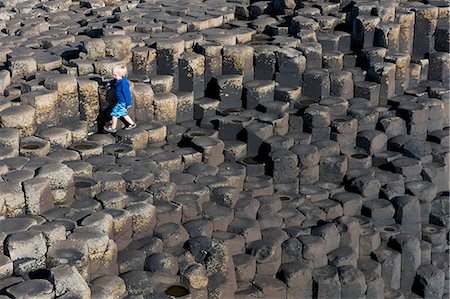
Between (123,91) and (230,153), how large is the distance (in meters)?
1.92

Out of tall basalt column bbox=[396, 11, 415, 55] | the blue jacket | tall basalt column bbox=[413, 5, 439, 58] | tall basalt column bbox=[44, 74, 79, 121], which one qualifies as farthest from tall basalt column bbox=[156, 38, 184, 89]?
tall basalt column bbox=[413, 5, 439, 58]

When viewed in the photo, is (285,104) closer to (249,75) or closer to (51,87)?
(249,75)

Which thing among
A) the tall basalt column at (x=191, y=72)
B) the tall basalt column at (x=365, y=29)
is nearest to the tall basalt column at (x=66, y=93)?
the tall basalt column at (x=191, y=72)

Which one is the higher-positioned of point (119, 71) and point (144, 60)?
point (119, 71)

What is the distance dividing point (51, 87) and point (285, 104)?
3792mm

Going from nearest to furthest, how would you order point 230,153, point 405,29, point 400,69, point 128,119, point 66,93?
point 66,93, point 128,119, point 230,153, point 400,69, point 405,29

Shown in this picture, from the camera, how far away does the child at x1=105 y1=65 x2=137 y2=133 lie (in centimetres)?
1323

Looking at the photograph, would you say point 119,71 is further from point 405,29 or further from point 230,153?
point 405,29

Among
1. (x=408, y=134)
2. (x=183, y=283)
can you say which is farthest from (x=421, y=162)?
(x=183, y=283)

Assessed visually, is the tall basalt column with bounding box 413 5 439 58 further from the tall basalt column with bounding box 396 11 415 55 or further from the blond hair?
the blond hair

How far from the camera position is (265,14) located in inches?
719

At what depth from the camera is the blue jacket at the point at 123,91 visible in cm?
1324

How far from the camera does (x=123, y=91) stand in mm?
13281

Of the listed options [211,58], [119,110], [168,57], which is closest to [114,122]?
[119,110]
